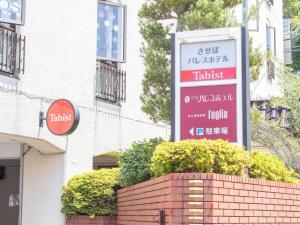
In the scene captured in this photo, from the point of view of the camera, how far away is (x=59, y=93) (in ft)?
43.3

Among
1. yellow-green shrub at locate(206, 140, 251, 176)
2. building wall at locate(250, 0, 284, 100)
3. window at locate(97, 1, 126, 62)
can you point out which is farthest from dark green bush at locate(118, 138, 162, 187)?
building wall at locate(250, 0, 284, 100)

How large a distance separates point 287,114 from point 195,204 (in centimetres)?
896

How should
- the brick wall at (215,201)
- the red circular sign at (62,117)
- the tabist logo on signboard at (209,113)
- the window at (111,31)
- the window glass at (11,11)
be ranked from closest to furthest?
1. the brick wall at (215,201)
2. the tabist logo on signboard at (209,113)
3. the red circular sign at (62,117)
4. the window glass at (11,11)
5. the window at (111,31)

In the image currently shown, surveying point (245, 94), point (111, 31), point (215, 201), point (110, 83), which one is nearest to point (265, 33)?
point (111, 31)

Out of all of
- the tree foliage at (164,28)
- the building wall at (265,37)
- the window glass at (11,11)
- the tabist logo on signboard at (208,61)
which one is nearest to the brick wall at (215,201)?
the tabist logo on signboard at (208,61)

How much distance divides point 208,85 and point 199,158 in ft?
5.82

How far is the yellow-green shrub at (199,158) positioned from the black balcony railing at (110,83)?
6729 mm

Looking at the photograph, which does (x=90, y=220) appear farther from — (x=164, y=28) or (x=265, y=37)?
(x=265, y=37)

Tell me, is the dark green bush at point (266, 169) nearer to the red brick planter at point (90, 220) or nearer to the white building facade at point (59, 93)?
the red brick planter at point (90, 220)

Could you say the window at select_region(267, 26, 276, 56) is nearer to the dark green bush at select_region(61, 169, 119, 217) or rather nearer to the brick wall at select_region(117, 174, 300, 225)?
the dark green bush at select_region(61, 169, 119, 217)

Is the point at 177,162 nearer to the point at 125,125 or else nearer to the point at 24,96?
the point at 24,96

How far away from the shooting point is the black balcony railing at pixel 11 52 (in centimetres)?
1219

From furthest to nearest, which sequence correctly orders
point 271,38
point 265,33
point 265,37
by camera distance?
point 271,38
point 265,33
point 265,37

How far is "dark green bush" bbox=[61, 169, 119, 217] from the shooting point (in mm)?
12102
